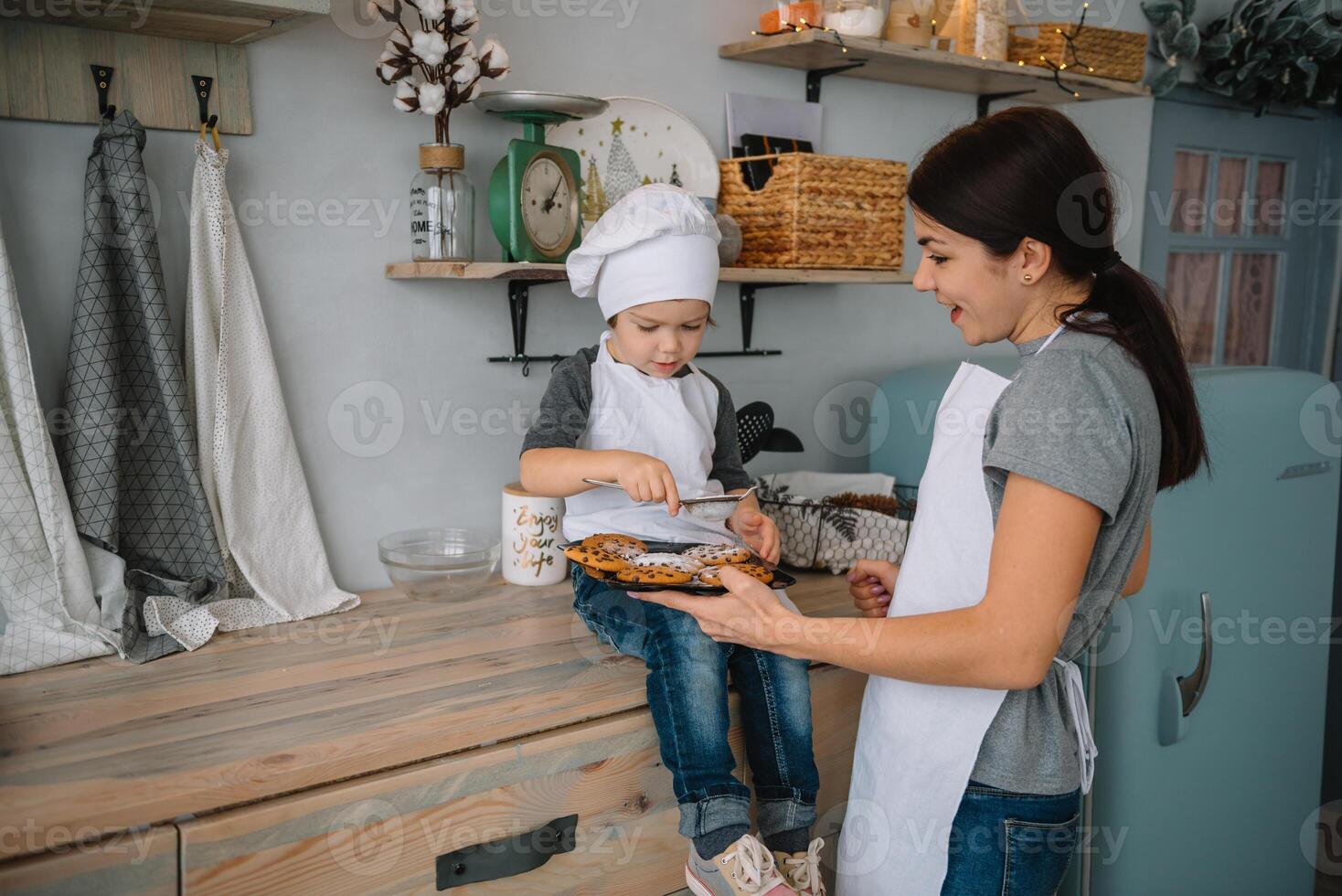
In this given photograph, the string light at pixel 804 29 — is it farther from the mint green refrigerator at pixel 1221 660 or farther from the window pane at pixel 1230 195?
the window pane at pixel 1230 195

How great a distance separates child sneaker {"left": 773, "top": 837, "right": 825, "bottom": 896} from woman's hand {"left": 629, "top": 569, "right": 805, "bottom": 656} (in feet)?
1.05

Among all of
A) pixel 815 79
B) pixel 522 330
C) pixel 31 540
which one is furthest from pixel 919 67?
pixel 31 540

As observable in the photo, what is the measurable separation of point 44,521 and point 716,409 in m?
1.04

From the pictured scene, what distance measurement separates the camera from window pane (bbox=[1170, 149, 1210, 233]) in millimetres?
3146

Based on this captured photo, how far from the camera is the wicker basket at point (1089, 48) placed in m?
2.41

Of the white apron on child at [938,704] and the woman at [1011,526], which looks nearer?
the woman at [1011,526]

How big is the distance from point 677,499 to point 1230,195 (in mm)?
2604

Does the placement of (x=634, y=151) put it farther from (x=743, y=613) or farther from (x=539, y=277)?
(x=743, y=613)

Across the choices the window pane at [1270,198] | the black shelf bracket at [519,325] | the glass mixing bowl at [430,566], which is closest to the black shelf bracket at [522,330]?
the black shelf bracket at [519,325]

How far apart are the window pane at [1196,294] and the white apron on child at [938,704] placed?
7.19 feet

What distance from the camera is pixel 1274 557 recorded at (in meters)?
2.19

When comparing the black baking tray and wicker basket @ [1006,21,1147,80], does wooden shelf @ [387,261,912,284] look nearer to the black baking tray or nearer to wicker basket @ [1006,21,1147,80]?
the black baking tray

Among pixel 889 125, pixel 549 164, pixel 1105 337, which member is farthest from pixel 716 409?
pixel 889 125

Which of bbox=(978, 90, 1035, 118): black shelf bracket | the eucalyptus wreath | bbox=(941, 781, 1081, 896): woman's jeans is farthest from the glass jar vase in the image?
the eucalyptus wreath
